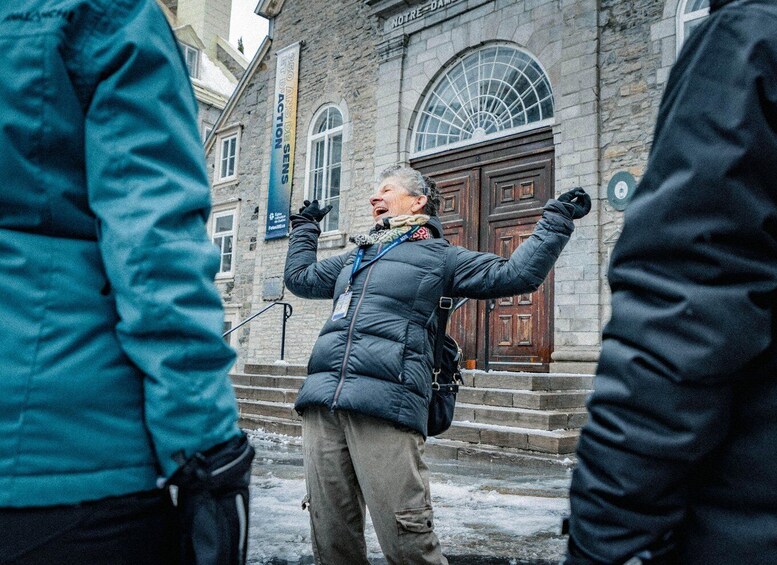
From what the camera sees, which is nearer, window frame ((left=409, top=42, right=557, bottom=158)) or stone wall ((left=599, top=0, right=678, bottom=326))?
stone wall ((left=599, top=0, right=678, bottom=326))

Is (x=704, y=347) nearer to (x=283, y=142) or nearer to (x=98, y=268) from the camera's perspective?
(x=98, y=268)

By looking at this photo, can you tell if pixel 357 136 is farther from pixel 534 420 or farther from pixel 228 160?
pixel 534 420

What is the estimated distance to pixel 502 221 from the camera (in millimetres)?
10672

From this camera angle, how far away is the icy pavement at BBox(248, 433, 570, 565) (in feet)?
12.1

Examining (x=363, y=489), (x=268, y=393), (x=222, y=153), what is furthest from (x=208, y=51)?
(x=363, y=489)

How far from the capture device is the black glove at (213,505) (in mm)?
1210

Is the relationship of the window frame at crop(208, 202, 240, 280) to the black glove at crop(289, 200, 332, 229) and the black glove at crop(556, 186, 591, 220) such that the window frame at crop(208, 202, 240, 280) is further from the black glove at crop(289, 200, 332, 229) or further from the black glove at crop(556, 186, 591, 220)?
the black glove at crop(556, 186, 591, 220)

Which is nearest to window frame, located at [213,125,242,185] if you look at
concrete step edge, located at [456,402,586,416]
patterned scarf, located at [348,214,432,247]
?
concrete step edge, located at [456,402,586,416]

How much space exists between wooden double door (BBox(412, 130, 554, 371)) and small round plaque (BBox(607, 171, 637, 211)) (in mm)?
1178

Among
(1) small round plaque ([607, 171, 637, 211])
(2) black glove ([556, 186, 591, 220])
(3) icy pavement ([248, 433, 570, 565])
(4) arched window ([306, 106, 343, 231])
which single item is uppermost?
(4) arched window ([306, 106, 343, 231])

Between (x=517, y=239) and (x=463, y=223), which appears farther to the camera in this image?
(x=463, y=223)

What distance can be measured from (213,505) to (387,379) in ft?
4.49

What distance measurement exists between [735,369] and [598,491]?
283 millimetres

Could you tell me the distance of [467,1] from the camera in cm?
1123
